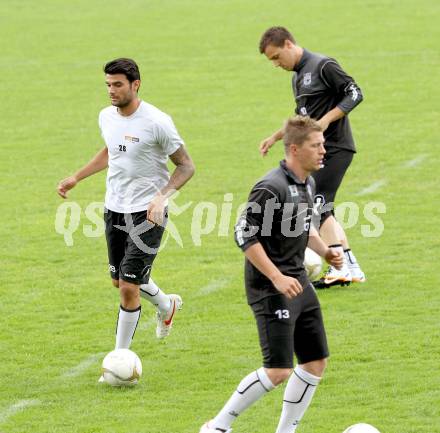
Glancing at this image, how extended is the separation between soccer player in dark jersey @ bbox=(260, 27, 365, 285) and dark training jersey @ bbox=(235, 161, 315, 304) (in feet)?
12.8

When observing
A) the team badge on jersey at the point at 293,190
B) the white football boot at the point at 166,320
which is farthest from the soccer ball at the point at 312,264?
the team badge on jersey at the point at 293,190

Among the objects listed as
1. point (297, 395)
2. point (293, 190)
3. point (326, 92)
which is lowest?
point (297, 395)

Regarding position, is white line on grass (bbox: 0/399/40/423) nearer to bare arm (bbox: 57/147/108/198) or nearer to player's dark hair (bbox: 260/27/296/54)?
bare arm (bbox: 57/147/108/198)

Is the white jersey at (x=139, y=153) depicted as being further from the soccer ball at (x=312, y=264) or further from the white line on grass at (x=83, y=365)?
the soccer ball at (x=312, y=264)

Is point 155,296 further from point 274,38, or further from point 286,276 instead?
point 286,276

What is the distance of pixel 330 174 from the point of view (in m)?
12.4

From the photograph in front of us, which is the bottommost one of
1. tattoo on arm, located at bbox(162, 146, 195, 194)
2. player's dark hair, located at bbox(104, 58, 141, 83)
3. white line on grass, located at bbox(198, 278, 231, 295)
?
white line on grass, located at bbox(198, 278, 231, 295)

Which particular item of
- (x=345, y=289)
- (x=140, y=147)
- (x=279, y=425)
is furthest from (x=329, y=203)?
Answer: (x=279, y=425)

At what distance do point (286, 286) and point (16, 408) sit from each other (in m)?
2.71

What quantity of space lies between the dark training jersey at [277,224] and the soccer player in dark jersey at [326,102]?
154 inches

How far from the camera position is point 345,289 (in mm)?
12648

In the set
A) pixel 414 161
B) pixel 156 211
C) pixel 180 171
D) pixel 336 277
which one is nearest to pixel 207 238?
pixel 336 277

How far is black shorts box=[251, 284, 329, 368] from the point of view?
8.10 m

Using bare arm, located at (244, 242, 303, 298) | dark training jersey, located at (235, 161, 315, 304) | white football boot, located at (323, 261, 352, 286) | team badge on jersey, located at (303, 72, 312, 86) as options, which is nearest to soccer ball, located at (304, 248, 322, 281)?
white football boot, located at (323, 261, 352, 286)
